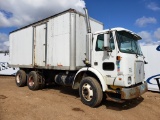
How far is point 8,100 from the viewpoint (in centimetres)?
789

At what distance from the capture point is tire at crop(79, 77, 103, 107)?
6.71 metres

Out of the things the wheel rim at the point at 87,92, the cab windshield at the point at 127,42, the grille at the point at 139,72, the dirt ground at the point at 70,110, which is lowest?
the dirt ground at the point at 70,110

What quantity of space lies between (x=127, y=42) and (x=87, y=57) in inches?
66.8

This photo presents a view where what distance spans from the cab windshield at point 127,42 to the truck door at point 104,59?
0.27m

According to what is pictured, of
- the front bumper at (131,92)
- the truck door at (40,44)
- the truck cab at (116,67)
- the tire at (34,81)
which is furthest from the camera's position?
the tire at (34,81)

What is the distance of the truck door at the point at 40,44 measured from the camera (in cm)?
956

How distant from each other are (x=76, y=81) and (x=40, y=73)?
3.38 meters

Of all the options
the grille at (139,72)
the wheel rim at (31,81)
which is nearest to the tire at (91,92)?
the grille at (139,72)

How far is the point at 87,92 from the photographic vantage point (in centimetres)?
707

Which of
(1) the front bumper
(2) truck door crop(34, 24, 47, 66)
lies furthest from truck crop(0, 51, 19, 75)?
(1) the front bumper

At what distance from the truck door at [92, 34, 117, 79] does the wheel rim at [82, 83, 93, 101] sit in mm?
770

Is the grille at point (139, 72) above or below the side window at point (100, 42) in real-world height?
below

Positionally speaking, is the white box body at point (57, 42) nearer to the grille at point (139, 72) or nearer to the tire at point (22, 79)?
the tire at point (22, 79)

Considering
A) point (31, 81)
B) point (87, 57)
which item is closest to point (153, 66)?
point (87, 57)
